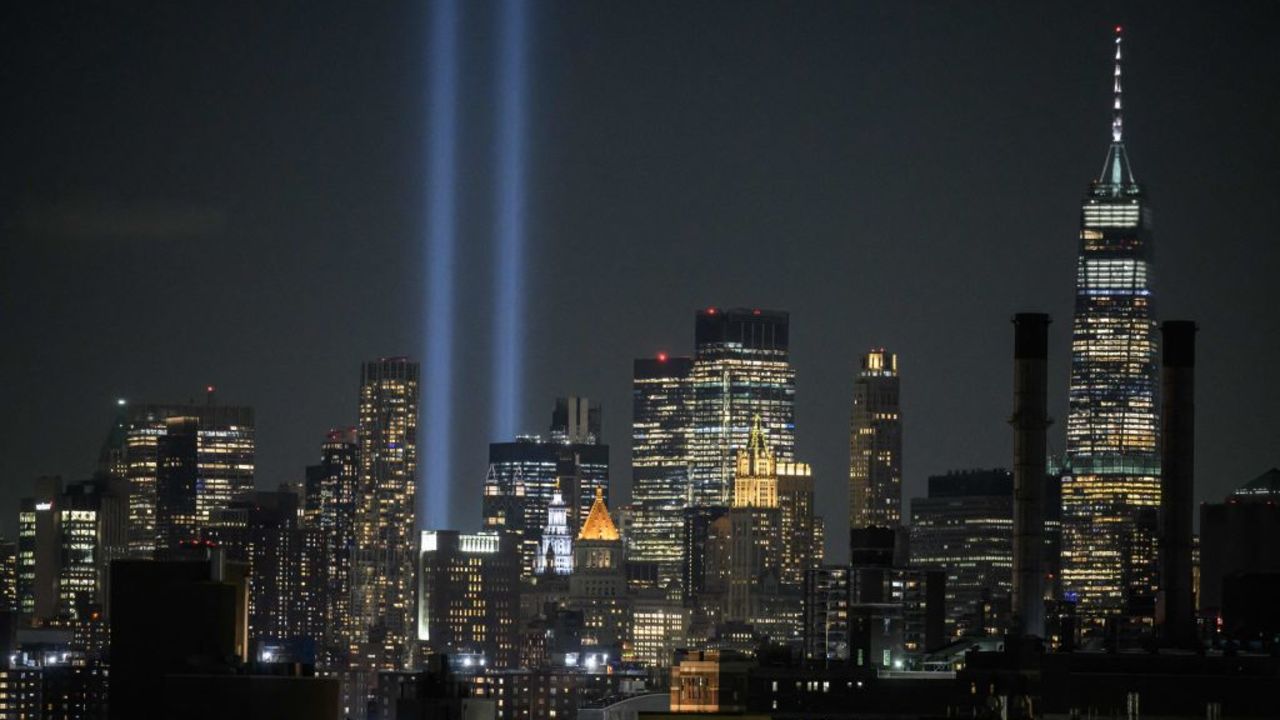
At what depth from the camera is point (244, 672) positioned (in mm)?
83250

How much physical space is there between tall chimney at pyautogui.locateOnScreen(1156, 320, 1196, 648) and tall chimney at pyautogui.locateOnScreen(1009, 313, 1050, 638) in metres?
6.08

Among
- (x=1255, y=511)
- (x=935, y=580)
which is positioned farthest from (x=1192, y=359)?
(x=935, y=580)

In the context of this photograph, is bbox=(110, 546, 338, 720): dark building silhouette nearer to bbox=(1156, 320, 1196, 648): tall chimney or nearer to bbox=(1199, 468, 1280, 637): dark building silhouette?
bbox=(1156, 320, 1196, 648): tall chimney

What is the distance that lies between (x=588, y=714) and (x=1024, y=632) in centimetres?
2721

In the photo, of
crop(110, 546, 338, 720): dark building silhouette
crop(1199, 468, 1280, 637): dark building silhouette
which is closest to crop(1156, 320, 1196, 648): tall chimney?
crop(1199, 468, 1280, 637): dark building silhouette

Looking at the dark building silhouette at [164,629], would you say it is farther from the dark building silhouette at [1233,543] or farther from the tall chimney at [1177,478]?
the dark building silhouette at [1233,543]

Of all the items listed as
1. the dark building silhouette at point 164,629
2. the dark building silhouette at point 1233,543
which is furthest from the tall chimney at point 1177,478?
the dark building silhouette at point 164,629

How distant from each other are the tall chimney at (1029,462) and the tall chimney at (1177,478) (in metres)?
6.08

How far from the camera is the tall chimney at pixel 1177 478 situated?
15325 cm

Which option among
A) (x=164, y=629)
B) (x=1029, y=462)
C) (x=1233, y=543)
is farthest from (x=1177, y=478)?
(x=164, y=629)

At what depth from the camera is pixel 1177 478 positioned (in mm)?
156375

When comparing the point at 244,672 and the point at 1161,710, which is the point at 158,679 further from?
the point at 1161,710

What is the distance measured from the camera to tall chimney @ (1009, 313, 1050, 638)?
156625 millimetres

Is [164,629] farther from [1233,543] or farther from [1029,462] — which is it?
[1233,543]
